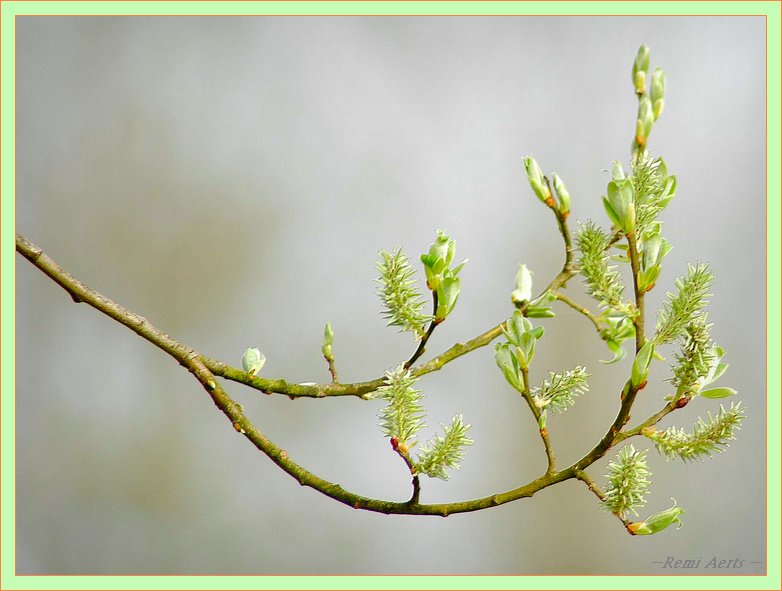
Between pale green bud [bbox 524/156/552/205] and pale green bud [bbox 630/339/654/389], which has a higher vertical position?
pale green bud [bbox 524/156/552/205]

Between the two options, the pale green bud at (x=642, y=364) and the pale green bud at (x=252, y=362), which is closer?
the pale green bud at (x=642, y=364)

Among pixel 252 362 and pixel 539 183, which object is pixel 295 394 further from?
pixel 539 183

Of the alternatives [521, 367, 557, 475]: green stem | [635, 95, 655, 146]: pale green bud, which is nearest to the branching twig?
[521, 367, 557, 475]: green stem

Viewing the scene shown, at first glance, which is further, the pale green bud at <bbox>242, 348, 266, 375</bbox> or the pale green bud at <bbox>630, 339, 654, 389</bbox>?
the pale green bud at <bbox>242, 348, 266, 375</bbox>

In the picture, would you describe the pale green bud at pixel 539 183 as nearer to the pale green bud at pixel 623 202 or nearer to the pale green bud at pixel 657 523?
the pale green bud at pixel 623 202

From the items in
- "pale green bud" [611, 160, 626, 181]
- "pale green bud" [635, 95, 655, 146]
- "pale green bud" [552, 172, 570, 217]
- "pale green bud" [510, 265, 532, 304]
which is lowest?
"pale green bud" [510, 265, 532, 304]

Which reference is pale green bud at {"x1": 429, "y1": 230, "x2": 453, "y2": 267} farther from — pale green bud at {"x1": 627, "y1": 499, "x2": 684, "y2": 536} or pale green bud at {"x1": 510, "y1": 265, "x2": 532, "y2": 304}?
pale green bud at {"x1": 627, "y1": 499, "x2": 684, "y2": 536}

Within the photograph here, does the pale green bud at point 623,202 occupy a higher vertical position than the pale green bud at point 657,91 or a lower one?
lower

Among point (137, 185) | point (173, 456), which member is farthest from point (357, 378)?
point (137, 185)

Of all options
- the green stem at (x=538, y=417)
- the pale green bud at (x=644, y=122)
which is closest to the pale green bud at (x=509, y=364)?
the green stem at (x=538, y=417)

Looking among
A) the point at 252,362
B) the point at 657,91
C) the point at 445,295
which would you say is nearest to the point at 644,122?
the point at 657,91

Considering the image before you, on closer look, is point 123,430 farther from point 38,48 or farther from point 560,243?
point 560,243
